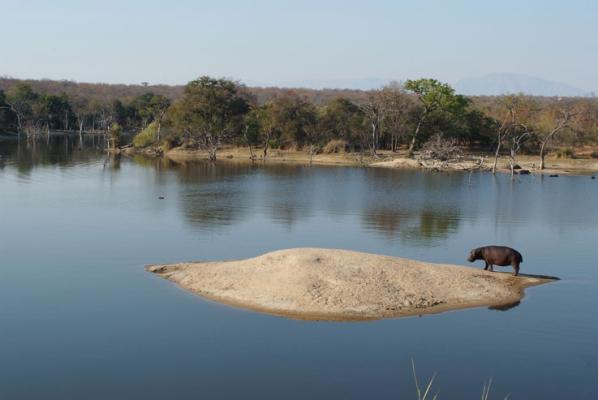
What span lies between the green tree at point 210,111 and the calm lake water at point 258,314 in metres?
37.8

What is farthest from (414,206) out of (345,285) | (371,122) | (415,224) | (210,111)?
(210,111)

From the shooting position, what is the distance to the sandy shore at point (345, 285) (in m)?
21.0

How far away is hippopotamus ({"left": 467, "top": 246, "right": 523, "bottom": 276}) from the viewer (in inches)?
974

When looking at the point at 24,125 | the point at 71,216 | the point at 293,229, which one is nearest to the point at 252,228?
the point at 293,229

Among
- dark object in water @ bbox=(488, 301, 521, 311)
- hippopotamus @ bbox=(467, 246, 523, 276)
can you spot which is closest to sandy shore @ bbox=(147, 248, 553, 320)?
dark object in water @ bbox=(488, 301, 521, 311)

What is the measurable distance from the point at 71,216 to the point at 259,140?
53630 millimetres

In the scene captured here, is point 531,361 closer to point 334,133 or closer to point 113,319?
point 113,319

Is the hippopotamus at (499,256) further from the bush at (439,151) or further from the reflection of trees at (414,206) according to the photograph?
the bush at (439,151)

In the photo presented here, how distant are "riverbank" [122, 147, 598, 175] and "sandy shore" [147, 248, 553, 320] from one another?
49674mm

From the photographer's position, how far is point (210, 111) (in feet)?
280

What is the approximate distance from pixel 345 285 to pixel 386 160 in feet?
189

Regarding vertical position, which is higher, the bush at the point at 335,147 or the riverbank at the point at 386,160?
the bush at the point at 335,147

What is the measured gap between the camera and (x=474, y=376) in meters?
16.7

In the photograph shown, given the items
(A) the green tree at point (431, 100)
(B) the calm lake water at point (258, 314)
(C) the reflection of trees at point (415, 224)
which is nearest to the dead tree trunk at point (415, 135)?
(A) the green tree at point (431, 100)
